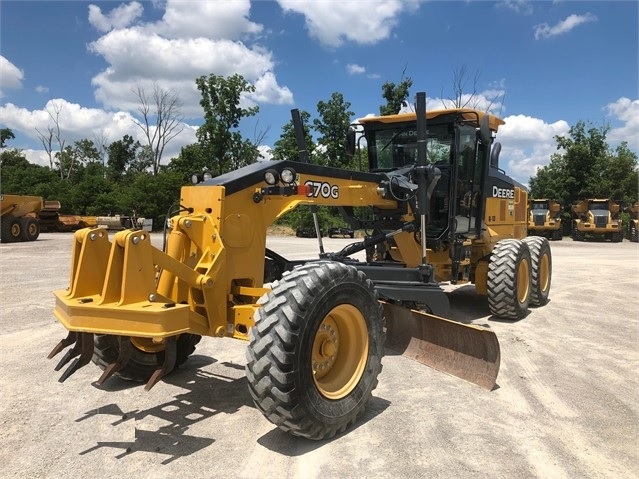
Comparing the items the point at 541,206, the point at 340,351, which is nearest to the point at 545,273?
the point at 340,351

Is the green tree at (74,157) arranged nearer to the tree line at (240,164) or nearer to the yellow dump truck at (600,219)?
the tree line at (240,164)

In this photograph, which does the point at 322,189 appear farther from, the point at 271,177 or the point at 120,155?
the point at 120,155

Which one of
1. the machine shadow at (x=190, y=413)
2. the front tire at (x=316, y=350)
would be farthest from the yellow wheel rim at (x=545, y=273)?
the front tire at (x=316, y=350)

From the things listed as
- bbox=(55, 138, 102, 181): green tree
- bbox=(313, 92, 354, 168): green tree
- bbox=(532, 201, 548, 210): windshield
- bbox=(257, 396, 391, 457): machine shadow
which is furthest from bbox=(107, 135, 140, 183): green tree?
bbox=(257, 396, 391, 457): machine shadow

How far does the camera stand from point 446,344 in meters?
5.17

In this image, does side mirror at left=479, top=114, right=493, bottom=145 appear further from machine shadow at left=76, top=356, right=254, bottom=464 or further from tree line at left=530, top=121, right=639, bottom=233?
tree line at left=530, top=121, right=639, bottom=233

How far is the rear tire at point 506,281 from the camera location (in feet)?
24.1

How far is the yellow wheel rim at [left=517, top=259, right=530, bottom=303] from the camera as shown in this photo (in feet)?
26.3

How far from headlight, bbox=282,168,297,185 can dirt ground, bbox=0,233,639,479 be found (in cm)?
192

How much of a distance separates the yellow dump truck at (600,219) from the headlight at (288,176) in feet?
99.5

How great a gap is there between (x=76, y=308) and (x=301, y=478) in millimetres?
1836

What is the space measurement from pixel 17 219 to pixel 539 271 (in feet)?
72.4

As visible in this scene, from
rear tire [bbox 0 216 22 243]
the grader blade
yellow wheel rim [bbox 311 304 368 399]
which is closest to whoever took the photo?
yellow wheel rim [bbox 311 304 368 399]

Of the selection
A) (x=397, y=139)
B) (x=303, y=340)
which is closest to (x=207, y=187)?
(x=303, y=340)
